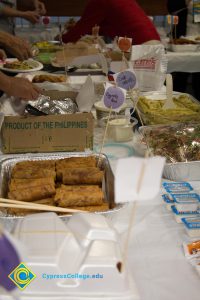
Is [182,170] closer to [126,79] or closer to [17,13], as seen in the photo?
[126,79]

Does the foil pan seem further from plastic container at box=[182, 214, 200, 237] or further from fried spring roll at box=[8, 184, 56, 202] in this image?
plastic container at box=[182, 214, 200, 237]

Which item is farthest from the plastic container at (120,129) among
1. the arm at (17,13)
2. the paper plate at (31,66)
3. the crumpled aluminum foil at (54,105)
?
the arm at (17,13)

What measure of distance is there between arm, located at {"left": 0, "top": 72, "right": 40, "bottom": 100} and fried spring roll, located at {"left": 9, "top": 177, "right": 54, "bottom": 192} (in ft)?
1.58

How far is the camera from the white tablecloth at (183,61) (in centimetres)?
294

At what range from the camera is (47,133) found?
1.39 m

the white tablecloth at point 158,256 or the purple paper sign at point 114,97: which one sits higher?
the purple paper sign at point 114,97

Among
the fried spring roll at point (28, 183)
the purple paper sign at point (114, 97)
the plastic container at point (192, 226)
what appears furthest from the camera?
the purple paper sign at point (114, 97)

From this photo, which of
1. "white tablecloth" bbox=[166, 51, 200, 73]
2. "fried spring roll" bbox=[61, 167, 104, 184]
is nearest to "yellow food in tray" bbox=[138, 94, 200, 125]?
"fried spring roll" bbox=[61, 167, 104, 184]

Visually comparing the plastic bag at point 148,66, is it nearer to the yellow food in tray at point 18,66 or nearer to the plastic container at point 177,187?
the yellow food in tray at point 18,66

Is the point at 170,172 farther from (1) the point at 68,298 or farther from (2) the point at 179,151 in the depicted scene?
(1) the point at 68,298

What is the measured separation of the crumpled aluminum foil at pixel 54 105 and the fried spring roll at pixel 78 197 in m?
0.52

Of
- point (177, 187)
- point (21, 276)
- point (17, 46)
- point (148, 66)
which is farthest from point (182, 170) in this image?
point (17, 46)

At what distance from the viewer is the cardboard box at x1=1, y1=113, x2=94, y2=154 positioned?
1369 millimetres

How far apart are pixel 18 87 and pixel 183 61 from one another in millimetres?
1828
